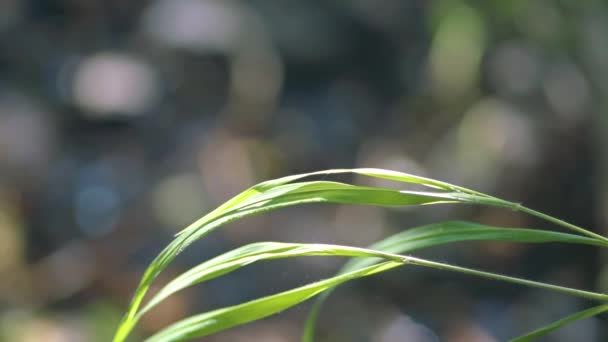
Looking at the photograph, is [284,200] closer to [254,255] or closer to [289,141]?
[254,255]

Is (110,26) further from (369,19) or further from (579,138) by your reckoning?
(579,138)

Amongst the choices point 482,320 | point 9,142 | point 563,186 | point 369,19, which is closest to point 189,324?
A: point 482,320

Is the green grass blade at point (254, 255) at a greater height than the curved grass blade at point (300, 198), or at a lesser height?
lesser

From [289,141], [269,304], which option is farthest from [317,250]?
[289,141]

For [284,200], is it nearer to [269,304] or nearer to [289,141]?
[269,304]

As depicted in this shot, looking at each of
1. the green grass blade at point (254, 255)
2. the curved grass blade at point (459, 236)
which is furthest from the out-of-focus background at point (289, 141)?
the green grass blade at point (254, 255)

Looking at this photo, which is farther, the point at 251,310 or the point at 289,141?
the point at 289,141

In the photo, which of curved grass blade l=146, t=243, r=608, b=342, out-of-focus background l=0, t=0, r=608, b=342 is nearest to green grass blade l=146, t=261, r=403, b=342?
curved grass blade l=146, t=243, r=608, b=342

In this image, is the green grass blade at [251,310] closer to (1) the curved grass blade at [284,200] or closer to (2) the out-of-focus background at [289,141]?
(1) the curved grass blade at [284,200]

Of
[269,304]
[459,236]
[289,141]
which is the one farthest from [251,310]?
[289,141]
